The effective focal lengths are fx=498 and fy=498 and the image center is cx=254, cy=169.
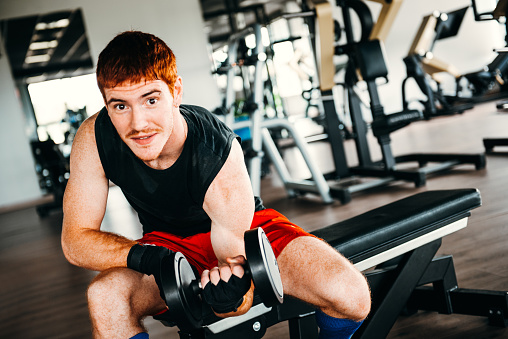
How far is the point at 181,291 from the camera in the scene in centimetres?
88

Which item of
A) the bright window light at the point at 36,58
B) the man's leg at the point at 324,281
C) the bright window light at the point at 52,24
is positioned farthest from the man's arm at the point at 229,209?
the bright window light at the point at 36,58

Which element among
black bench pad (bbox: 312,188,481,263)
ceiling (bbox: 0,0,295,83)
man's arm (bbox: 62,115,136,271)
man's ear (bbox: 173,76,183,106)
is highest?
ceiling (bbox: 0,0,295,83)

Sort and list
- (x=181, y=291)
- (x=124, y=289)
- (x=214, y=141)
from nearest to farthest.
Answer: (x=181, y=291), (x=124, y=289), (x=214, y=141)

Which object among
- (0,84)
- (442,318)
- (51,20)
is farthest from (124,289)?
(51,20)

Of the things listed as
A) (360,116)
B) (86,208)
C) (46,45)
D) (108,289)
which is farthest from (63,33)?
(108,289)

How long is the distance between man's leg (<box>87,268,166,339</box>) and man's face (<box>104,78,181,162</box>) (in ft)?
0.90

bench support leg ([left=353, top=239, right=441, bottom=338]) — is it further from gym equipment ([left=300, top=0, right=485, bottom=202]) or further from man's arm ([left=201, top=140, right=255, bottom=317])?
gym equipment ([left=300, top=0, right=485, bottom=202])

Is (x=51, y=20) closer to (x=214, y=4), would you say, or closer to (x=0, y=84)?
(x=0, y=84)

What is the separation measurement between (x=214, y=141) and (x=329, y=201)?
2.12m

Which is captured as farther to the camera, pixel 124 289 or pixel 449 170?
pixel 449 170

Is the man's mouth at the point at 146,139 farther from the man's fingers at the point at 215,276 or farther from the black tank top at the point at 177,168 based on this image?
the man's fingers at the point at 215,276

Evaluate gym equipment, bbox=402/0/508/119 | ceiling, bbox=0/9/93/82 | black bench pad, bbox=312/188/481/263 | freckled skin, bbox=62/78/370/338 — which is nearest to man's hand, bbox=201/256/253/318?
freckled skin, bbox=62/78/370/338

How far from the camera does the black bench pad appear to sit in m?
1.30

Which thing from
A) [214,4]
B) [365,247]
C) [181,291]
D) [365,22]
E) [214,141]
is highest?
[214,4]
